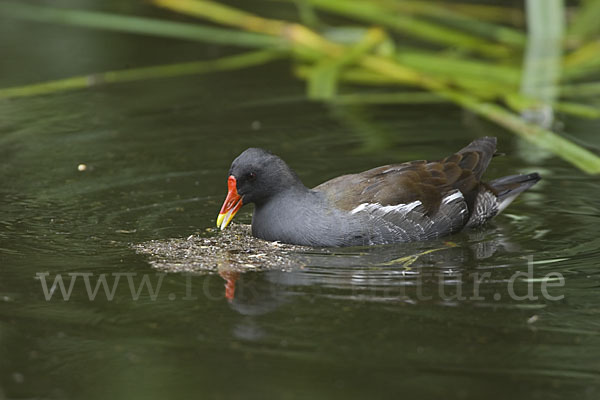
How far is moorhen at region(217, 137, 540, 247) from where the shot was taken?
19.1 ft

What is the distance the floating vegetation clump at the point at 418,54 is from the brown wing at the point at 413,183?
142 centimetres

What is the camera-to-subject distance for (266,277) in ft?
17.5

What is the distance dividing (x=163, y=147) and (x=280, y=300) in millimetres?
3142

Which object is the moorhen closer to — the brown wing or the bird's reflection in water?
the brown wing

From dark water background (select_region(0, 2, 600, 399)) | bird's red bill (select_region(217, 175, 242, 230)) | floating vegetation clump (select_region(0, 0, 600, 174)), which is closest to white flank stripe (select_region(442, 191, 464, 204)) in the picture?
dark water background (select_region(0, 2, 600, 399))

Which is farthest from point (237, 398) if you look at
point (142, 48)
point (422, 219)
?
point (142, 48)

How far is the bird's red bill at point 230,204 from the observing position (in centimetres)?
585

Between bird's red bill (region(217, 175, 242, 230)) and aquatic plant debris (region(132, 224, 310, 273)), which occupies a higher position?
bird's red bill (region(217, 175, 242, 230))

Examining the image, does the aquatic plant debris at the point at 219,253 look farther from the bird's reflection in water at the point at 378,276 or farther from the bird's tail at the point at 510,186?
the bird's tail at the point at 510,186

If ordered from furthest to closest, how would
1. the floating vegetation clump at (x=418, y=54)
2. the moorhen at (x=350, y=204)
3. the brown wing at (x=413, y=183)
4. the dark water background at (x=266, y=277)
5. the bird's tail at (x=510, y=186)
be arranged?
the floating vegetation clump at (x=418, y=54) < the bird's tail at (x=510, y=186) < the brown wing at (x=413, y=183) < the moorhen at (x=350, y=204) < the dark water background at (x=266, y=277)

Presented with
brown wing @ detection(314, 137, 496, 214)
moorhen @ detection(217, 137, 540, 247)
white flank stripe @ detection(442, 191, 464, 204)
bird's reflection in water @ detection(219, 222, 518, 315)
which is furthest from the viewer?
white flank stripe @ detection(442, 191, 464, 204)

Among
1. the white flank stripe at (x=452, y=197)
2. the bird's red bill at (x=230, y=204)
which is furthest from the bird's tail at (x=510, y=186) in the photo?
the bird's red bill at (x=230, y=204)

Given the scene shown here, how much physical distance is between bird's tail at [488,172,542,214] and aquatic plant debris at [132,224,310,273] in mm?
1425

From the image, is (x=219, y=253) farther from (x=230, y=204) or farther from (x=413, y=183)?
(x=413, y=183)
